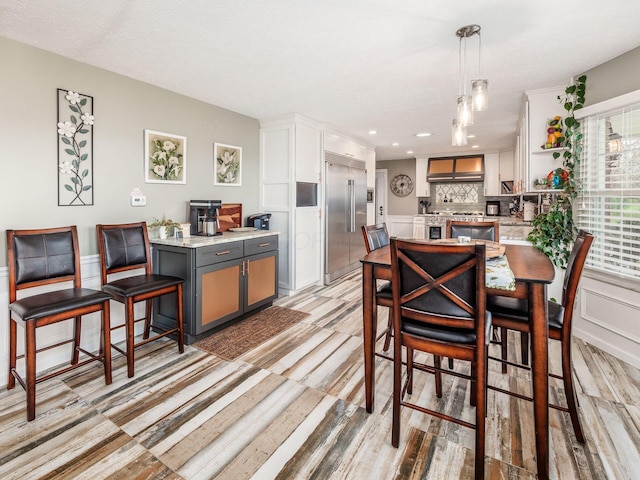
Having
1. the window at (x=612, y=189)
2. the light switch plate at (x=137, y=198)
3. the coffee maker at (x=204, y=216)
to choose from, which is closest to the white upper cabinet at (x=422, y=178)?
the window at (x=612, y=189)

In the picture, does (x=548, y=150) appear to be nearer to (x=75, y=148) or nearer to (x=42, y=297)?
(x=75, y=148)

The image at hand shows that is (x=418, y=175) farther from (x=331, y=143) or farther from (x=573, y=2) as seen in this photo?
(x=573, y=2)

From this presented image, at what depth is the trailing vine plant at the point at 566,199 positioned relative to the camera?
3.00 metres

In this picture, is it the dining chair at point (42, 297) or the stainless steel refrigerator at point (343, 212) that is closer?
the dining chair at point (42, 297)

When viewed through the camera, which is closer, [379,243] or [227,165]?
[379,243]

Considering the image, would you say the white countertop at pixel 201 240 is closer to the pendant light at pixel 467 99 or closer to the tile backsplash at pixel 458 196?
the pendant light at pixel 467 99

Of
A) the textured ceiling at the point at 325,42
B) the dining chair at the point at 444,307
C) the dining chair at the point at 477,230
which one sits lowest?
the dining chair at the point at 444,307

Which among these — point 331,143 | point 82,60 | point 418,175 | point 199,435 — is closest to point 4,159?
point 82,60

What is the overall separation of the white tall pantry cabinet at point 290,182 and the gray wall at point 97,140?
26.5 inches

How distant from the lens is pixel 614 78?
266 cm

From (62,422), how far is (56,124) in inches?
81.7

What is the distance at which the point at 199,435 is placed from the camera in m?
1.78


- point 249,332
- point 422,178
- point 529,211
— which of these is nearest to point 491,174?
point 422,178

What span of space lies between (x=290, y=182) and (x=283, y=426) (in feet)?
9.84
